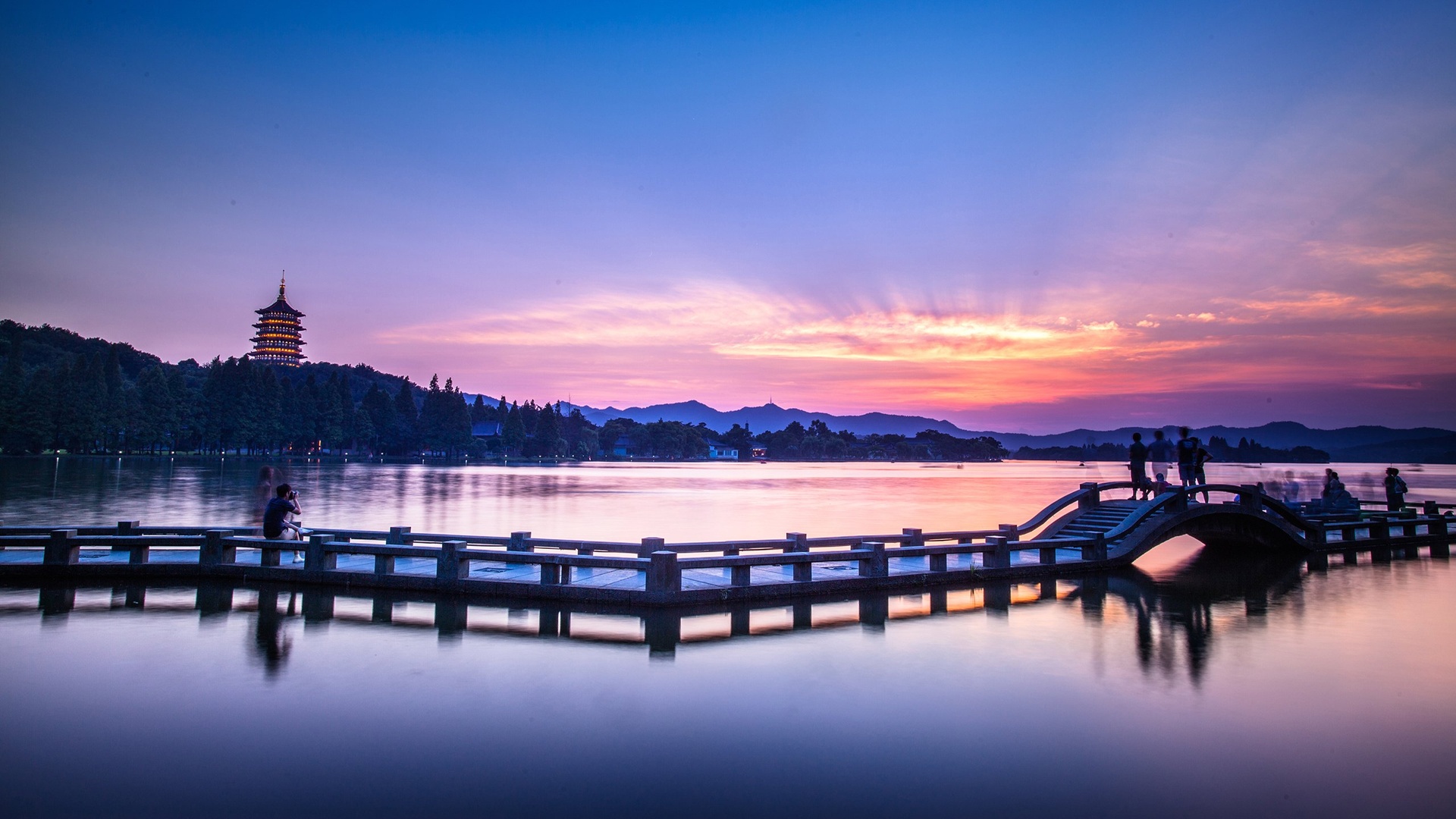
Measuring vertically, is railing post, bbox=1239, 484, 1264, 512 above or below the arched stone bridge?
above

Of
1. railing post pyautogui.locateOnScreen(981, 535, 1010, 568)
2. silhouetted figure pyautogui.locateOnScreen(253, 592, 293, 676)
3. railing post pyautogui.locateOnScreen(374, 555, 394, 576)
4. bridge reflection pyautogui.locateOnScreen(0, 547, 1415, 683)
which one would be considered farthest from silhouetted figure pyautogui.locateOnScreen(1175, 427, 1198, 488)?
silhouetted figure pyautogui.locateOnScreen(253, 592, 293, 676)

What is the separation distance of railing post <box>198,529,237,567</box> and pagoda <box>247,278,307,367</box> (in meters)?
182

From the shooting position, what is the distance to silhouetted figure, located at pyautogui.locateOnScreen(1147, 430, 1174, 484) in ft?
63.7

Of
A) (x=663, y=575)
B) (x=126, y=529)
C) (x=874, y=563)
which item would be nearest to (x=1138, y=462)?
(x=874, y=563)

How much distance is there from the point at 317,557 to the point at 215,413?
105644mm

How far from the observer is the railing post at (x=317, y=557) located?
45.7ft

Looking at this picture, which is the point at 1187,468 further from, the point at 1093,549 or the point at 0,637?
the point at 0,637

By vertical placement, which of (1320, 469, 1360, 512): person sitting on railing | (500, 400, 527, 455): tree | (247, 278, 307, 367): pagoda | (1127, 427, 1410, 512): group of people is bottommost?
(1320, 469, 1360, 512): person sitting on railing

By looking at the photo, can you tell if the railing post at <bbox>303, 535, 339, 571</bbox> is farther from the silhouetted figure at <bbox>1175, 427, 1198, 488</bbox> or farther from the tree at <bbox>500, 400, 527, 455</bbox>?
the tree at <bbox>500, 400, 527, 455</bbox>

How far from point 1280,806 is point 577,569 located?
11.6 meters

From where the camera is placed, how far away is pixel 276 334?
173000 mm

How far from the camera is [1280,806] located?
239 inches

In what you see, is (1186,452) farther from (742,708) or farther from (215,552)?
(215,552)

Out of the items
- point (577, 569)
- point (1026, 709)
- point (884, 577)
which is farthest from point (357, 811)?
point (884, 577)
